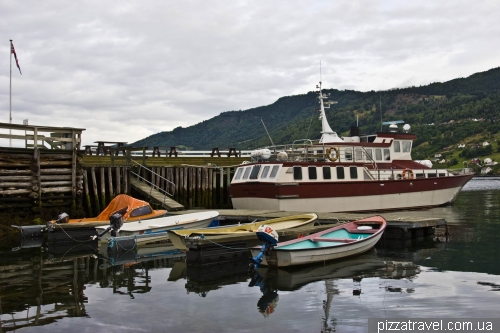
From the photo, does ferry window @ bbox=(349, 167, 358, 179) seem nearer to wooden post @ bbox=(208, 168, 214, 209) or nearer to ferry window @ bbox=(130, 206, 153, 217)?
wooden post @ bbox=(208, 168, 214, 209)

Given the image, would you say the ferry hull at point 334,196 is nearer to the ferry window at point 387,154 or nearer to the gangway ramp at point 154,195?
the ferry window at point 387,154

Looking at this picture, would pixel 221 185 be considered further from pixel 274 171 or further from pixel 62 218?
pixel 62 218

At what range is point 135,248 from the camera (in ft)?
59.5

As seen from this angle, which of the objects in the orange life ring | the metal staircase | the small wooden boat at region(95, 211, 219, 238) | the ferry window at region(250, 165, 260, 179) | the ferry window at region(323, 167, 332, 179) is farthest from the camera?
the orange life ring

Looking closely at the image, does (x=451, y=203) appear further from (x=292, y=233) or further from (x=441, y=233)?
(x=292, y=233)

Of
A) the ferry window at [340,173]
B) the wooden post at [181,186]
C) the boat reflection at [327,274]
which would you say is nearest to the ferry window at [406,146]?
the ferry window at [340,173]

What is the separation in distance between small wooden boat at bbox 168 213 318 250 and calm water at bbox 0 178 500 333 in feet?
2.69

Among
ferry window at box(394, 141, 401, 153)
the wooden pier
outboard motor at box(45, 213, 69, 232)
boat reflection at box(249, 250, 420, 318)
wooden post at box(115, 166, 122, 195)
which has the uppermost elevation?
ferry window at box(394, 141, 401, 153)

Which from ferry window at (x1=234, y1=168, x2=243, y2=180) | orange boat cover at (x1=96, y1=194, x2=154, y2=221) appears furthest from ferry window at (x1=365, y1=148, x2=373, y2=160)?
orange boat cover at (x1=96, y1=194, x2=154, y2=221)

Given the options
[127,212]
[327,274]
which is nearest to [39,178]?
[127,212]


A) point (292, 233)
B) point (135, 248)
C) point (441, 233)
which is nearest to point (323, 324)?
point (292, 233)

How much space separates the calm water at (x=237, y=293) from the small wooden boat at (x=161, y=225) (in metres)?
1.40

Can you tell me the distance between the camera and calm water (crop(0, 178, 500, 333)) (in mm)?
9758

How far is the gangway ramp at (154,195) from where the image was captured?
24.2m
